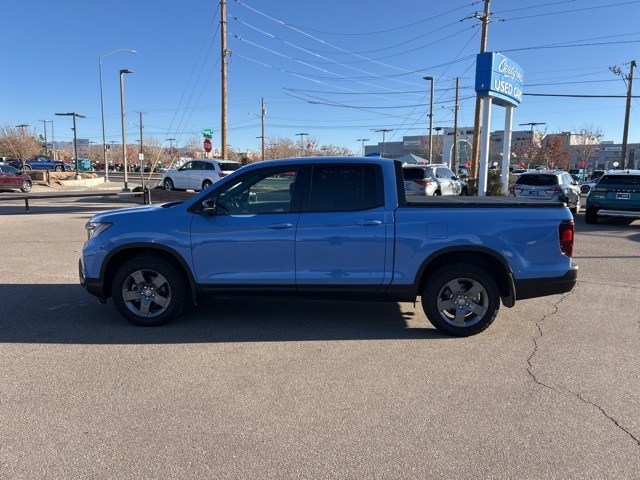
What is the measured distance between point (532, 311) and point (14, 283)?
7.25 metres

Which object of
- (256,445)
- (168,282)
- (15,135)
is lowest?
(256,445)

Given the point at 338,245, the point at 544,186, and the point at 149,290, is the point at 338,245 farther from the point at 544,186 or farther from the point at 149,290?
the point at 544,186

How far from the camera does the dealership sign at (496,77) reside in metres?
16.5

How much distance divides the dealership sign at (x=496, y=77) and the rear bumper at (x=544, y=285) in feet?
43.6

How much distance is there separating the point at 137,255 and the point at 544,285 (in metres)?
4.23

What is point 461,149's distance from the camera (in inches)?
4122

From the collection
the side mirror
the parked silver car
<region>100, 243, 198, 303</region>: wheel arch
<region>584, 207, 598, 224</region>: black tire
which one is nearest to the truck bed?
the side mirror

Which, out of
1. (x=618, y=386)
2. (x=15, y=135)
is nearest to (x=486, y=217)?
(x=618, y=386)

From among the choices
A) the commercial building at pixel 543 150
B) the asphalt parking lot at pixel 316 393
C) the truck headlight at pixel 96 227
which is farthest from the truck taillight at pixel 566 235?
the commercial building at pixel 543 150

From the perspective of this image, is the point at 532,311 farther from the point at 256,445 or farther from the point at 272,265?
the point at 256,445

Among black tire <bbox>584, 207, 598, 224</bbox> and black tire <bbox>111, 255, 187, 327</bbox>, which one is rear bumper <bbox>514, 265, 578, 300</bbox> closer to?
black tire <bbox>111, 255, 187, 327</bbox>

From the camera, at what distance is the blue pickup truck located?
4.79 meters

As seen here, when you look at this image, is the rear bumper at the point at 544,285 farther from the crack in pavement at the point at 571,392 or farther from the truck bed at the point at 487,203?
the truck bed at the point at 487,203

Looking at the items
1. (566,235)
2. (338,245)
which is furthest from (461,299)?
(338,245)
